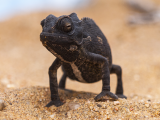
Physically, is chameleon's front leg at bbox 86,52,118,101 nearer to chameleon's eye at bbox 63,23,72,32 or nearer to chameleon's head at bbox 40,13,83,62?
chameleon's head at bbox 40,13,83,62

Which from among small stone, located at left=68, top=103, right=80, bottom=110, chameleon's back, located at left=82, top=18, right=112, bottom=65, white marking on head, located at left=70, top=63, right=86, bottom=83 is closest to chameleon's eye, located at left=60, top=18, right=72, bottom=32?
chameleon's back, located at left=82, top=18, right=112, bottom=65

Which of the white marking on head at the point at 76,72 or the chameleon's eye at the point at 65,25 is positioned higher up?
the chameleon's eye at the point at 65,25

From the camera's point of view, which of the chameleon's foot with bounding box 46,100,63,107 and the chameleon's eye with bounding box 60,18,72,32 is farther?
the chameleon's foot with bounding box 46,100,63,107

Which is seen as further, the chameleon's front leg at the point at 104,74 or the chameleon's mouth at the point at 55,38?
the chameleon's front leg at the point at 104,74

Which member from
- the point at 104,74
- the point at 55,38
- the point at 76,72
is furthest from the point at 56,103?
the point at 55,38

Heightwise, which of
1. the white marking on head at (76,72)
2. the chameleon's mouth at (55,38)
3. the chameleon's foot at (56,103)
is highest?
the chameleon's mouth at (55,38)

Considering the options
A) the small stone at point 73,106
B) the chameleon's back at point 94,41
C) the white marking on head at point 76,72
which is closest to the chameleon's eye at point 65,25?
the chameleon's back at point 94,41

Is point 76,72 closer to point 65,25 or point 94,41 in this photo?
point 94,41

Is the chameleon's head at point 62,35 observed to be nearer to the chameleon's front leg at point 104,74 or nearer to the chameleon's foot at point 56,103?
the chameleon's front leg at point 104,74
